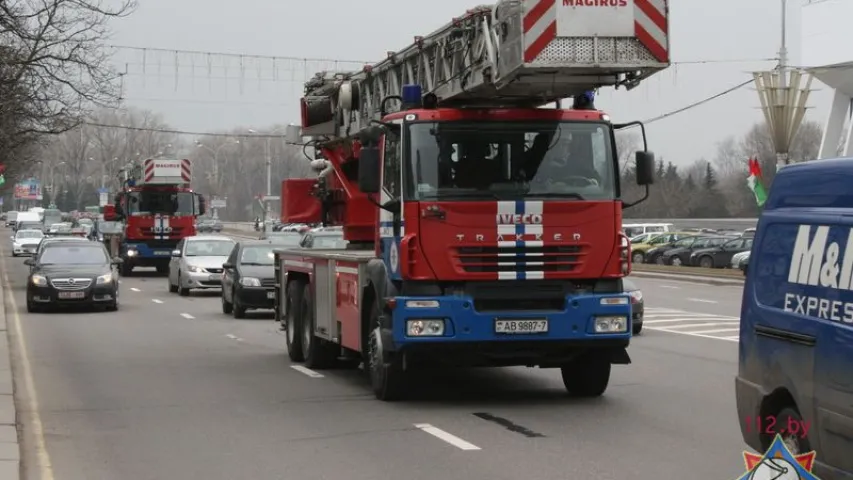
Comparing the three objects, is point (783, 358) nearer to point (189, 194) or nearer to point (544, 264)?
point (544, 264)

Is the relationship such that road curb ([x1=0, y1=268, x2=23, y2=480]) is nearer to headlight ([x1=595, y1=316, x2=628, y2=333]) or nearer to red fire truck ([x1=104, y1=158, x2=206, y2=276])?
headlight ([x1=595, y1=316, x2=628, y2=333])

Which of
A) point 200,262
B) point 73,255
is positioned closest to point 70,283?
point 73,255

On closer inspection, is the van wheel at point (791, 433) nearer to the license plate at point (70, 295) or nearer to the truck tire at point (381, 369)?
the truck tire at point (381, 369)

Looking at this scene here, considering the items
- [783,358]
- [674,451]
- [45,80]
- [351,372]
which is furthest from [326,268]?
[45,80]

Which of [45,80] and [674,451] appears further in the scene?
[45,80]

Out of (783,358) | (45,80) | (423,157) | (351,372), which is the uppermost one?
(45,80)

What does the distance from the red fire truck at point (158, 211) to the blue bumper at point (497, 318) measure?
1359 inches

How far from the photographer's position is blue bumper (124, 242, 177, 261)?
151ft

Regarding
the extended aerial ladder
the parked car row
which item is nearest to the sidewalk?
the extended aerial ladder

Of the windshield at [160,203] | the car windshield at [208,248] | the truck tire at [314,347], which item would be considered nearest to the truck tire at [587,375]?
the truck tire at [314,347]

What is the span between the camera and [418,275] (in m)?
12.0

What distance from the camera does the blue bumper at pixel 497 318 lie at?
12.0 meters

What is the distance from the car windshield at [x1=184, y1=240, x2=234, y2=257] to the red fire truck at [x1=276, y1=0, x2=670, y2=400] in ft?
70.8

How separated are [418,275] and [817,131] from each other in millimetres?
107039
